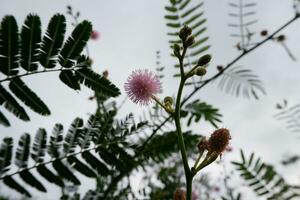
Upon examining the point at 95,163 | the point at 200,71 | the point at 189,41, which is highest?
the point at 189,41

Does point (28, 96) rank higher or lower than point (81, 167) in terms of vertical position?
higher

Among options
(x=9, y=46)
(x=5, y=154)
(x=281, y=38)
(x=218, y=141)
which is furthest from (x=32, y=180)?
(x=281, y=38)

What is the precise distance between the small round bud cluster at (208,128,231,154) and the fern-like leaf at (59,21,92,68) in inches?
29.8

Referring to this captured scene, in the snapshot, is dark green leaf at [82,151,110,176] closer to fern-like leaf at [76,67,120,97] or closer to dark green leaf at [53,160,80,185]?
dark green leaf at [53,160,80,185]

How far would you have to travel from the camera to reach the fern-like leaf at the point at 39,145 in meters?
1.72

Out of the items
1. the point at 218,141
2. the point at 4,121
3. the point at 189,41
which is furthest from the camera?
the point at 4,121

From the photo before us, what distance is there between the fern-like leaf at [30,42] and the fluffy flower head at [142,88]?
431 mm

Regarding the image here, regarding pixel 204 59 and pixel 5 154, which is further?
pixel 5 154

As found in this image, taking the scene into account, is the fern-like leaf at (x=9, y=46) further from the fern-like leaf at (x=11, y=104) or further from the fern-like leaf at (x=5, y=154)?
the fern-like leaf at (x=5, y=154)

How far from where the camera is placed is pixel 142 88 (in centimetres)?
159

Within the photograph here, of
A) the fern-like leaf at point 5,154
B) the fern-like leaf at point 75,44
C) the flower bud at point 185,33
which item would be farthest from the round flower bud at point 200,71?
the fern-like leaf at point 5,154

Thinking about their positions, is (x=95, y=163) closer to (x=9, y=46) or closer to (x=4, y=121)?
(x=4, y=121)

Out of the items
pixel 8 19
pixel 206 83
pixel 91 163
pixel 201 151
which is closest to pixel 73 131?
pixel 91 163

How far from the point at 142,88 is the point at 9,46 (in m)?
0.60
